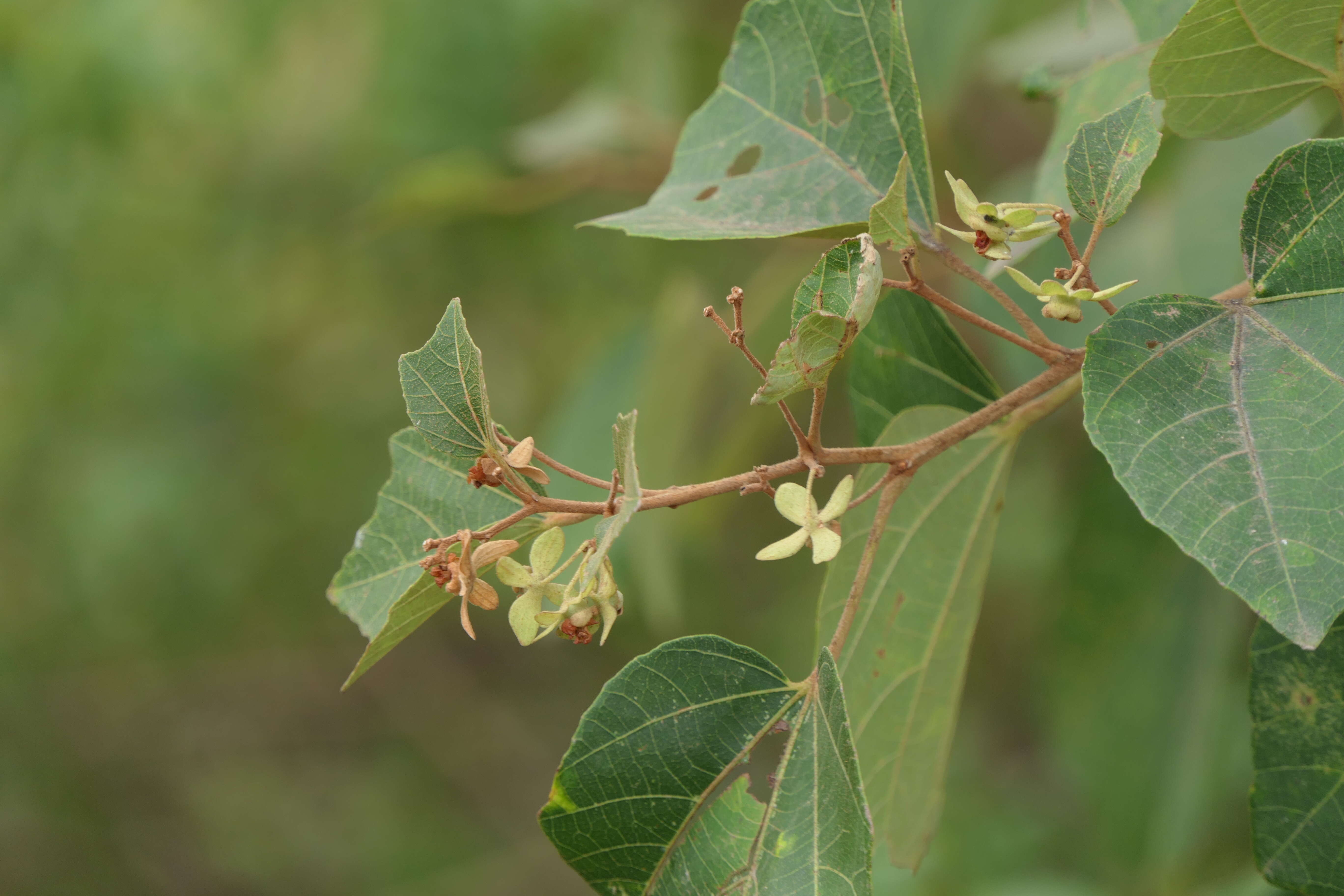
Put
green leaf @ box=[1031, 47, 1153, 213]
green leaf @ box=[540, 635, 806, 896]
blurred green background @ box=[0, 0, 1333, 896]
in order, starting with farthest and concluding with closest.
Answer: blurred green background @ box=[0, 0, 1333, 896] → green leaf @ box=[1031, 47, 1153, 213] → green leaf @ box=[540, 635, 806, 896]

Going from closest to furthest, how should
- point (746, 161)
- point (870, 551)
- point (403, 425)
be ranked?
1. point (870, 551)
2. point (746, 161)
3. point (403, 425)

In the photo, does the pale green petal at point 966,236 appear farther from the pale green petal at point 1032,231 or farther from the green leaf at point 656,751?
the green leaf at point 656,751

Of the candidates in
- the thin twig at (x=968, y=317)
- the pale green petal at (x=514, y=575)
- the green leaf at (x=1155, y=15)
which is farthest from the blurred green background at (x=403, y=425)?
the pale green petal at (x=514, y=575)

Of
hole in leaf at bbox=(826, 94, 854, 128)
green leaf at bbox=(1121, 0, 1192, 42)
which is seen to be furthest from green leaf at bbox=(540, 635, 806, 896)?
green leaf at bbox=(1121, 0, 1192, 42)

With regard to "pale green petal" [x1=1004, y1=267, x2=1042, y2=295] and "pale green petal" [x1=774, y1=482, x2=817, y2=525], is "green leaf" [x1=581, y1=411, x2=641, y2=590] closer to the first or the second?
"pale green petal" [x1=774, y1=482, x2=817, y2=525]

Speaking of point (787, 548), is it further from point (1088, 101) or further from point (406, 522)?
point (1088, 101)

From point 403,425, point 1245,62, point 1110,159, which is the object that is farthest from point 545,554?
point 403,425
